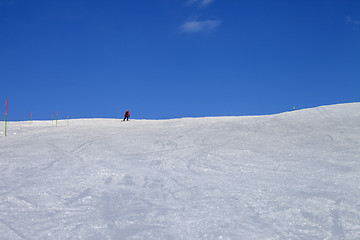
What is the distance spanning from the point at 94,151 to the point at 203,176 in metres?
4.33

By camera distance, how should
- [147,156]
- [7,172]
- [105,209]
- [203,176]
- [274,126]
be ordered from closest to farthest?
[105,209]
[203,176]
[7,172]
[147,156]
[274,126]

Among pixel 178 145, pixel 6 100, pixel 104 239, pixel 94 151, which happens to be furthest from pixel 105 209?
pixel 6 100

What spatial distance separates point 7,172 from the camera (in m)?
8.48

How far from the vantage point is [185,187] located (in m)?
7.14

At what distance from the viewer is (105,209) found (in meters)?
6.09

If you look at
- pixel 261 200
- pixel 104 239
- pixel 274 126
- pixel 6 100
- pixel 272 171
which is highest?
pixel 6 100

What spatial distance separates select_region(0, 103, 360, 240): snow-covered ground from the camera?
5.37m

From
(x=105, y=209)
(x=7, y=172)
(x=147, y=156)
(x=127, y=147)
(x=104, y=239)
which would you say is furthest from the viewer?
(x=127, y=147)

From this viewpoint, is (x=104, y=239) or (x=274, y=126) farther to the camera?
(x=274, y=126)

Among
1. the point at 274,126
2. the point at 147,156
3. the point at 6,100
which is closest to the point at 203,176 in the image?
the point at 147,156

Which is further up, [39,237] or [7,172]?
[7,172]

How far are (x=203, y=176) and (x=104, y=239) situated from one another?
333 centimetres

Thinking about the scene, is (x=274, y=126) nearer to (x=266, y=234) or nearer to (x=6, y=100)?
(x=266, y=234)

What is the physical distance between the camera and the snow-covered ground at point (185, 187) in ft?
17.6
